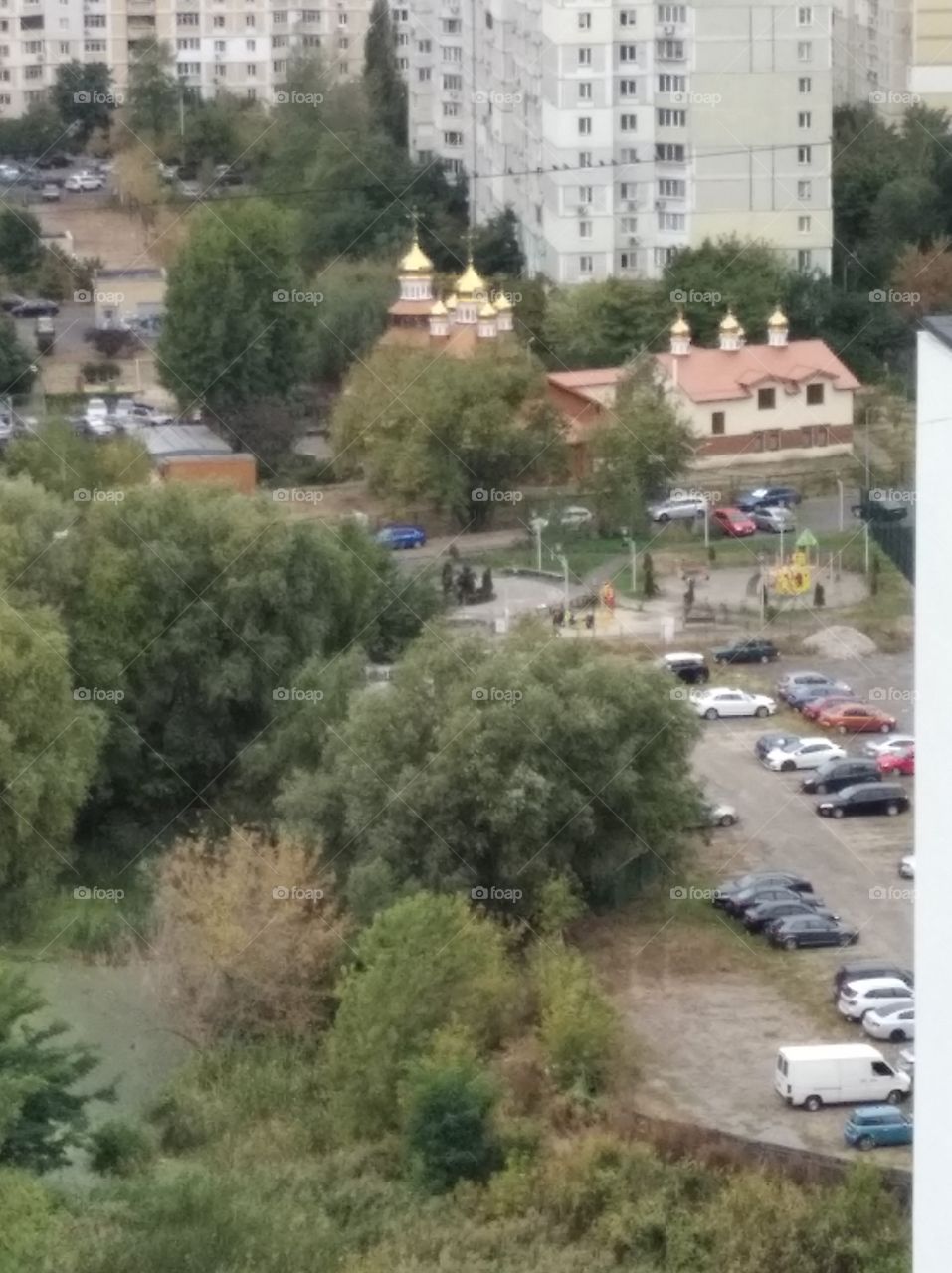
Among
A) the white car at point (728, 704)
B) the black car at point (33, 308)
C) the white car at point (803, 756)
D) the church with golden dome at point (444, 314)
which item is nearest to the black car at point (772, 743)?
the white car at point (803, 756)

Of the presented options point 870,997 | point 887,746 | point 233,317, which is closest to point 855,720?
point 887,746

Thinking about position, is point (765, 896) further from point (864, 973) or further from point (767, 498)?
point (767, 498)

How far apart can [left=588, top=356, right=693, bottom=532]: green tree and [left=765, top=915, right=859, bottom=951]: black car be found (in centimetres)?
352

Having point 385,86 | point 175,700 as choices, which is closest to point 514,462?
point 175,700

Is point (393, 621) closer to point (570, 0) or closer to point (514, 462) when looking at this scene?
point (514, 462)

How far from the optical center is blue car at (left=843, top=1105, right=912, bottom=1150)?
510 centimetres

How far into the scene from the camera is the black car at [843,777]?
7.15m

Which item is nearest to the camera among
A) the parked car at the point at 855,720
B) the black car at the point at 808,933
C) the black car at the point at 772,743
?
the black car at the point at 808,933

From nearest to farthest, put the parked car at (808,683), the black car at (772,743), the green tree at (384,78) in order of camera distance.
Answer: the black car at (772,743) → the parked car at (808,683) → the green tree at (384,78)

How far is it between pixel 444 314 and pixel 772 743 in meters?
3.95

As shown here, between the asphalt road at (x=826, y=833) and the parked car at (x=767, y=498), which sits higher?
the parked car at (x=767, y=498)

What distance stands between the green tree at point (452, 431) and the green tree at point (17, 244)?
3.86 meters

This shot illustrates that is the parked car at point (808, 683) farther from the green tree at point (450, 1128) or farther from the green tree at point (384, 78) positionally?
→ the green tree at point (384, 78)

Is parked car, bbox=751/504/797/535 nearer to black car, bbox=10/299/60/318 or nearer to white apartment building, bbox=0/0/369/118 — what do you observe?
black car, bbox=10/299/60/318
